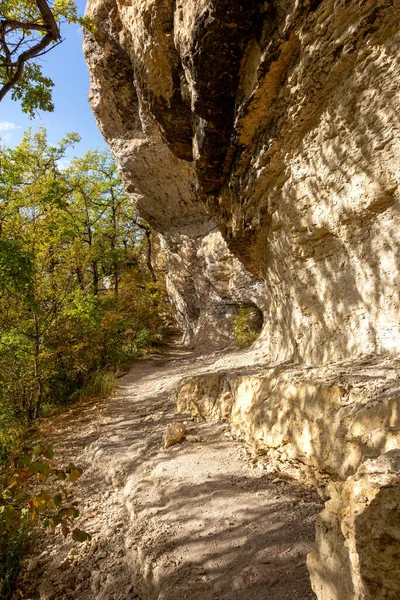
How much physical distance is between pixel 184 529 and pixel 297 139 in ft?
12.1

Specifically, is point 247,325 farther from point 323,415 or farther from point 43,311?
point 323,415

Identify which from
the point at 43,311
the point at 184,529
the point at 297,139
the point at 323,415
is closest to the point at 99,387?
the point at 43,311

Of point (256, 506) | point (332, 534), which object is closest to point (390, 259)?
point (332, 534)

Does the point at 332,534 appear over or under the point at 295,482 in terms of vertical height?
over

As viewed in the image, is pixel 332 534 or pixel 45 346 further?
pixel 45 346

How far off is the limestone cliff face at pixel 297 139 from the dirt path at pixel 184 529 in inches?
56.9

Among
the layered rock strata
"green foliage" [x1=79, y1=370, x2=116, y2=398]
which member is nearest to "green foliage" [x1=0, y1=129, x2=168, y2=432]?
"green foliage" [x1=79, y1=370, x2=116, y2=398]

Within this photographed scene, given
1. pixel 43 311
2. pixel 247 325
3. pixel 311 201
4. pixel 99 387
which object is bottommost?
pixel 99 387

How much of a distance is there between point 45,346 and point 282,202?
224 inches

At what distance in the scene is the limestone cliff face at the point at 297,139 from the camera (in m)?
2.47

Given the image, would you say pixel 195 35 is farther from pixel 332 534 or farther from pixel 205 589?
pixel 205 589

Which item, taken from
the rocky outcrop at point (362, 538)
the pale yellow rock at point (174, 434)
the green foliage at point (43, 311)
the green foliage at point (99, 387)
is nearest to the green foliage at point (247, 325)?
the green foliage at point (43, 311)

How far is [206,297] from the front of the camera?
12695 millimetres

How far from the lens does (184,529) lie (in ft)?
8.43
